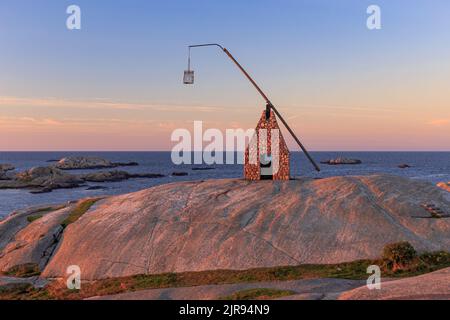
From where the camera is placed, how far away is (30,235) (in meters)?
25.9

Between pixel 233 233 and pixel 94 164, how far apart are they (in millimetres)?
170764

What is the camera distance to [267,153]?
90.0 ft

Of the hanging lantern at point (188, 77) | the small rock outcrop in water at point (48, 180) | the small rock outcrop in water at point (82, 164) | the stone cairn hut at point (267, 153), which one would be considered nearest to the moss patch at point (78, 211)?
the hanging lantern at point (188, 77)

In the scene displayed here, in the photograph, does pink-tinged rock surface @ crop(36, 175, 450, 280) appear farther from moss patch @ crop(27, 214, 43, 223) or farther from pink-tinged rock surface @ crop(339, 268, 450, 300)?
pink-tinged rock surface @ crop(339, 268, 450, 300)

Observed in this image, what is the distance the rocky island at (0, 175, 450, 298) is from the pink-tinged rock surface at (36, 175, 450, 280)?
0.05 meters

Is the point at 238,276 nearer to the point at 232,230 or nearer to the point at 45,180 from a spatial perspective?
the point at 232,230

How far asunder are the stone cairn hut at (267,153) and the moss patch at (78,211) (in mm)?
11448

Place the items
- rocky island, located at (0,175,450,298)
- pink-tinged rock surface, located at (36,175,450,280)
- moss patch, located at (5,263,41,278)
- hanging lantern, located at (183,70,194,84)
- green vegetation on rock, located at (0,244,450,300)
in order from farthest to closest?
1. hanging lantern, located at (183,70,194,84)
2. moss patch, located at (5,263,41,278)
3. pink-tinged rock surface, located at (36,175,450,280)
4. rocky island, located at (0,175,450,298)
5. green vegetation on rock, located at (0,244,450,300)

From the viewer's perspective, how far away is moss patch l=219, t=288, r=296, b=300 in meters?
14.7

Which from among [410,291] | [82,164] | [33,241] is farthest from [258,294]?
[82,164]

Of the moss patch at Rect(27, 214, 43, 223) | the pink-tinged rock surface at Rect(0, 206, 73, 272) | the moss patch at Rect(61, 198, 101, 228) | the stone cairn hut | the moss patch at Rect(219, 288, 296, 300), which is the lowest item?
the pink-tinged rock surface at Rect(0, 206, 73, 272)

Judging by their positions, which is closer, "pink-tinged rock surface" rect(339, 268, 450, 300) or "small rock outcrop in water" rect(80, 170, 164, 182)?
"pink-tinged rock surface" rect(339, 268, 450, 300)

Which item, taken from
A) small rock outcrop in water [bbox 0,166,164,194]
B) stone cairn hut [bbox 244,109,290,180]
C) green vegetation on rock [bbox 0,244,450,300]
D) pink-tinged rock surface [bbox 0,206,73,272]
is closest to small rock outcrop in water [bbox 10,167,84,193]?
small rock outcrop in water [bbox 0,166,164,194]
